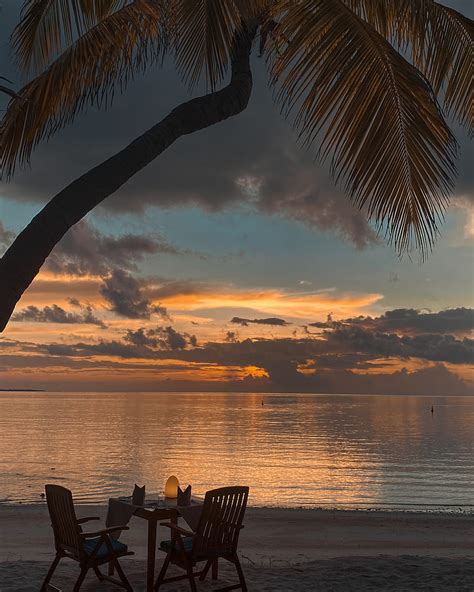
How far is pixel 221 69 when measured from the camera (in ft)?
17.6

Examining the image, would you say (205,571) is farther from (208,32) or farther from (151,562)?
(208,32)

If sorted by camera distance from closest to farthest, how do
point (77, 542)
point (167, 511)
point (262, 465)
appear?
1. point (77, 542)
2. point (167, 511)
3. point (262, 465)

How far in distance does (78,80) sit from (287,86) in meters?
2.02

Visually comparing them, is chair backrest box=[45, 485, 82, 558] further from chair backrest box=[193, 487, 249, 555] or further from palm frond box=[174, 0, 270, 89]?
palm frond box=[174, 0, 270, 89]

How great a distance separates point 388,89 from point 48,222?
2434mm

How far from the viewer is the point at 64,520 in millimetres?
6227

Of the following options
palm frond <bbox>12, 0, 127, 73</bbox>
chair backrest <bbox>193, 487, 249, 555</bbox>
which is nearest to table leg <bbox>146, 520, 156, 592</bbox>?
chair backrest <bbox>193, 487, 249, 555</bbox>

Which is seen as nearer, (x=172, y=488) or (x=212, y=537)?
(x=212, y=537)

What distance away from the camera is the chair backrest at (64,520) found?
6027mm

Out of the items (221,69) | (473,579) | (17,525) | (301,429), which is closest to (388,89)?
(221,69)

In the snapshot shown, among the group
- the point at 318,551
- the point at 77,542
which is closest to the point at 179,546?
the point at 77,542

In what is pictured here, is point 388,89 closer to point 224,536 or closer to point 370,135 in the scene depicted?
point 370,135

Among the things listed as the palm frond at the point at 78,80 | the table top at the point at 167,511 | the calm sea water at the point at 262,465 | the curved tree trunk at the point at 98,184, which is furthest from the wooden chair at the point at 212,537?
the calm sea water at the point at 262,465

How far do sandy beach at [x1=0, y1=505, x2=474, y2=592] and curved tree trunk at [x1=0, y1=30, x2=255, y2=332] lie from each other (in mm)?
3477
